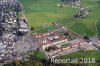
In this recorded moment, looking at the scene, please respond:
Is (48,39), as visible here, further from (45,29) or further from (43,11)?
(43,11)

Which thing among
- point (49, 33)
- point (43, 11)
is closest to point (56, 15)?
point (43, 11)

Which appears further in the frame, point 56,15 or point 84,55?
point 56,15

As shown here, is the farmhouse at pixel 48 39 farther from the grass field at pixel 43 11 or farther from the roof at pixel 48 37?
the grass field at pixel 43 11

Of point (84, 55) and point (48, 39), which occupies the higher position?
point (48, 39)

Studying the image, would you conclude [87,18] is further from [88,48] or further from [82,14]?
[88,48]

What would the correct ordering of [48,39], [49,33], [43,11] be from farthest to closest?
[43,11] < [49,33] < [48,39]

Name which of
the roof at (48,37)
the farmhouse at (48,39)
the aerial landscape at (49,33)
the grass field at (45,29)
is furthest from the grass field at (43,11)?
the farmhouse at (48,39)

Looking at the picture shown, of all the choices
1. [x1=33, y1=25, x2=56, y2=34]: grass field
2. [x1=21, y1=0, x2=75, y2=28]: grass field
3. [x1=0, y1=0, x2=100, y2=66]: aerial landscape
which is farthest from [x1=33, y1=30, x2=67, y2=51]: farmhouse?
[x1=21, y1=0, x2=75, y2=28]: grass field

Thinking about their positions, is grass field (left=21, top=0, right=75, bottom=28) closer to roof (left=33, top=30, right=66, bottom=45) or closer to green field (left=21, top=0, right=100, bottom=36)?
green field (left=21, top=0, right=100, bottom=36)

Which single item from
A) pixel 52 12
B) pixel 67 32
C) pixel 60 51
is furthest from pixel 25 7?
pixel 60 51
